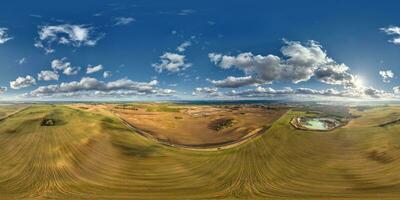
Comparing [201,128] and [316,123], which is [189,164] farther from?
[316,123]

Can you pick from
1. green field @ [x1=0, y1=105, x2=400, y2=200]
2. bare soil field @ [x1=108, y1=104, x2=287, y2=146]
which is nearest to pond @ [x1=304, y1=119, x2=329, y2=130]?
green field @ [x1=0, y1=105, x2=400, y2=200]

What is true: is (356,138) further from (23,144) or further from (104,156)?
(23,144)

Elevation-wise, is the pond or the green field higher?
the pond

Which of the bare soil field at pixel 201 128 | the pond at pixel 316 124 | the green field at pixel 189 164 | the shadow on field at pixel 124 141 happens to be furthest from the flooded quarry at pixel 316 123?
the shadow on field at pixel 124 141

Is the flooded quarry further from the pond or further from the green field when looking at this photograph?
the green field

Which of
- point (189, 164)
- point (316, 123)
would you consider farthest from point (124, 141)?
point (316, 123)

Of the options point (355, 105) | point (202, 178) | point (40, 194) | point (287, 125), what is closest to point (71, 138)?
point (40, 194)

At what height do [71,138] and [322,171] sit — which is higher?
[71,138]

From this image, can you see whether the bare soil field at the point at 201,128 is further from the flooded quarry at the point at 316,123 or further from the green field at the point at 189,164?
the green field at the point at 189,164

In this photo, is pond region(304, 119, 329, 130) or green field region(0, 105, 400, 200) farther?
pond region(304, 119, 329, 130)
